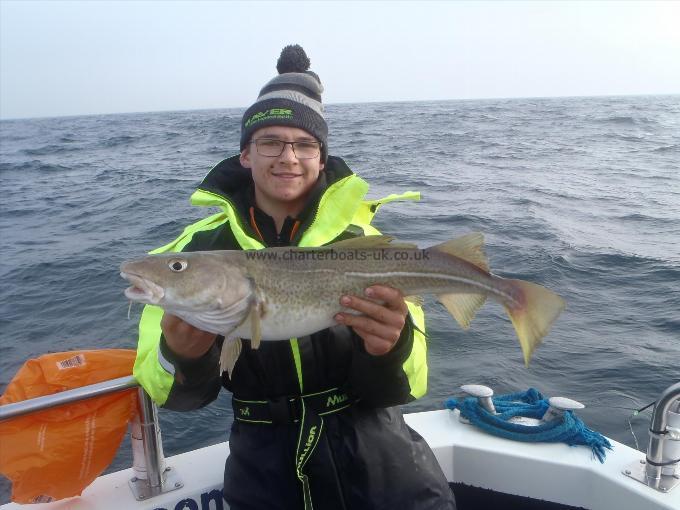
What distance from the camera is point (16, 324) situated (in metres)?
8.79

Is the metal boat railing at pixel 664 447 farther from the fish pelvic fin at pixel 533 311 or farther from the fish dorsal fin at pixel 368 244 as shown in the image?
the fish dorsal fin at pixel 368 244

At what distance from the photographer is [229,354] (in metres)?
2.59

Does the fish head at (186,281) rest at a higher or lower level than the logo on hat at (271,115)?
lower

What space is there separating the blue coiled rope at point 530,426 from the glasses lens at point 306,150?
2.02m

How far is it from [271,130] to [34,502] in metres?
2.38

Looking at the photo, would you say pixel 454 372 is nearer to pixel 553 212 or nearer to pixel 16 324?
pixel 16 324

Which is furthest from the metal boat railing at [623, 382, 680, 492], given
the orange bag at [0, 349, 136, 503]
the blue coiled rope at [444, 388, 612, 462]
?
the orange bag at [0, 349, 136, 503]

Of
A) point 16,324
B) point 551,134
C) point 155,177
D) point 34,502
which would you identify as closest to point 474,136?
point 551,134

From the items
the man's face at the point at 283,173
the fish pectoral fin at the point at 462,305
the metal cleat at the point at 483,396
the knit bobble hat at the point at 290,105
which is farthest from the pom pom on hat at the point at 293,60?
the metal cleat at the point at 483,396

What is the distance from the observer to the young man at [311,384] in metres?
2.75

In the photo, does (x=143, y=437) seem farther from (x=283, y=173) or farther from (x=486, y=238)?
(x=486, y=238)

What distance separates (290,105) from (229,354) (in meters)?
1.59

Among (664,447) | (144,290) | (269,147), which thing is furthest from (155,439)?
(664,447)

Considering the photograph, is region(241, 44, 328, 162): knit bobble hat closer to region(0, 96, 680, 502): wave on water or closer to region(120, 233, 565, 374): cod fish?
region(120, 233, 565, 374): cod fish
